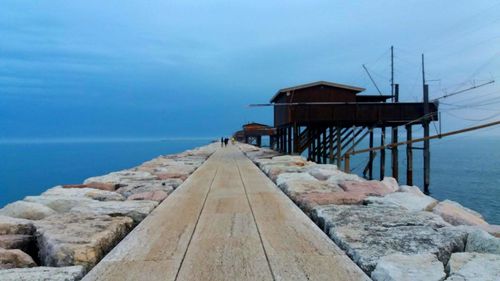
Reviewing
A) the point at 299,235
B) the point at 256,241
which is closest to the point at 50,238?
the point at 256,241

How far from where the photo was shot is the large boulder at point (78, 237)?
295 centimetres

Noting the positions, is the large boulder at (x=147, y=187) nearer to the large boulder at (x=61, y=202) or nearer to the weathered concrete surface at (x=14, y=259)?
the large boulder at (x=61, y=202)

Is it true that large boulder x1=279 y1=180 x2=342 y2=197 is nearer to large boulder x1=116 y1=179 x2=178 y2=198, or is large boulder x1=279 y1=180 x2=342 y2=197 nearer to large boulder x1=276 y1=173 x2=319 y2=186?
large boulder x1=276 y1=173 x2=319 y2=186

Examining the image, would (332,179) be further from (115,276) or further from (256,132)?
(256,132)

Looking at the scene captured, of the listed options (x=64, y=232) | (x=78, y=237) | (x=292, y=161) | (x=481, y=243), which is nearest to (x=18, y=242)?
(x=64, y=232)

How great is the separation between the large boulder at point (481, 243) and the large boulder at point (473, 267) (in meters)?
0.35

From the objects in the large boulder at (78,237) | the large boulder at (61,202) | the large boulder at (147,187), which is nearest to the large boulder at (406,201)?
the large boulder at (78,237)

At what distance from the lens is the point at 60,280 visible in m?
2.48

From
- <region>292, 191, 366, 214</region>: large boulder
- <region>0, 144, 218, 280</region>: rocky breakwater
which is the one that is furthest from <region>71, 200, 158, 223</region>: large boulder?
<region>292, 191, 366, 214</region>: large boulder

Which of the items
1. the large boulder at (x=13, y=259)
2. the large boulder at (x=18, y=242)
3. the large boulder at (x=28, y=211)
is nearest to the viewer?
the large boulder at (x=13, y=259)

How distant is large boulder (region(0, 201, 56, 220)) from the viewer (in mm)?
4551

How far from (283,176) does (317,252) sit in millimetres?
4463

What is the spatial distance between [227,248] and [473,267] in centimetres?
164

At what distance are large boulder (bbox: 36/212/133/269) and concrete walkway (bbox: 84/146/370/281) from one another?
0.12 meters
